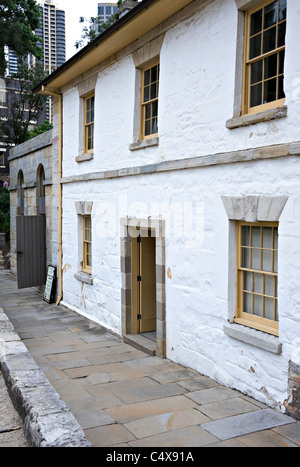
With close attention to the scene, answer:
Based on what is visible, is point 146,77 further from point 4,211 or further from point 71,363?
point 4,211

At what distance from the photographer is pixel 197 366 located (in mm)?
7242

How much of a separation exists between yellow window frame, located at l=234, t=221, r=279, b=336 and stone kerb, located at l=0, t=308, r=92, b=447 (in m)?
2.74

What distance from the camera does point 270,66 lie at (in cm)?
599

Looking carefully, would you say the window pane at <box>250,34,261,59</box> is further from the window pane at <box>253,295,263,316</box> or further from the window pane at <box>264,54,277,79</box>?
the window pane at <box>253,295,263,316</box>

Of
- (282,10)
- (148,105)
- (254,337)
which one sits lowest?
(254,337)

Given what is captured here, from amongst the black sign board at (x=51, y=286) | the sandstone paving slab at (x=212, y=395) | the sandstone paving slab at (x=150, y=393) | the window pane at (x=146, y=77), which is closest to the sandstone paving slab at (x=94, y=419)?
the sandstone paving slab at (x=150, y=393)

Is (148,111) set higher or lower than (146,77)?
lower

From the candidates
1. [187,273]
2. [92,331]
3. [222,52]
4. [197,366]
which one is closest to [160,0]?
[222,52]

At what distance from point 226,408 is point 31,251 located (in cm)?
977

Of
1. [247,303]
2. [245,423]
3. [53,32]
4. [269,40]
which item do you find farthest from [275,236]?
[53,32]

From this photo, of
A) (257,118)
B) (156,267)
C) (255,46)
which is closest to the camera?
(257,118)

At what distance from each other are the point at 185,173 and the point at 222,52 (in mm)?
1857

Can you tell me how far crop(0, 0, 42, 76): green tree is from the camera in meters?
20.3

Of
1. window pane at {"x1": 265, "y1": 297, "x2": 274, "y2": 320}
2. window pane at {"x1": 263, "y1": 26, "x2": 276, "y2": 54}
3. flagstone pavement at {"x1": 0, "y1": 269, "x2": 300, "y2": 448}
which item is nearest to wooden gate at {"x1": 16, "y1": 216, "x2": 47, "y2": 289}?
flagstone pavement at {"x1": 0, "y1": 269, "x2": 300, "y2": 448}
